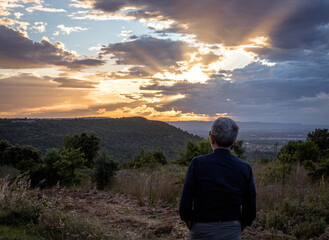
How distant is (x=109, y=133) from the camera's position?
8138cm

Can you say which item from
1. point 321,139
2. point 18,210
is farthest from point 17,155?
point 321,139

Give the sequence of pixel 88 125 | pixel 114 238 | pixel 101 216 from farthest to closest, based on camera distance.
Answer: pixel 88 125 < pixel 101 216 < pixel 114 238

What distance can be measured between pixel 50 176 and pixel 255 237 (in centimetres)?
985

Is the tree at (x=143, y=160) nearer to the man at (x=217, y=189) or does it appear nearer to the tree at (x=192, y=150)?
the tree at (x=192, y=150)

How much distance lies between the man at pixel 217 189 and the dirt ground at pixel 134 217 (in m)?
3.34

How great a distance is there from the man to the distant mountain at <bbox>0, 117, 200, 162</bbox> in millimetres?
50929

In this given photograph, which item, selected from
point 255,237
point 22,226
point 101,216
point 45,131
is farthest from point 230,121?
point 45,131

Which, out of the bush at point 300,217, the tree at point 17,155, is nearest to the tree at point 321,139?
the bush at point 300,217

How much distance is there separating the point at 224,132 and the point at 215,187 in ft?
1.83

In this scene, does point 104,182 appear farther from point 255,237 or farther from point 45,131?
point 45,131

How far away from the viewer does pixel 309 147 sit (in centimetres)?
1391

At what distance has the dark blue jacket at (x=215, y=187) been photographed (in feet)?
9.64

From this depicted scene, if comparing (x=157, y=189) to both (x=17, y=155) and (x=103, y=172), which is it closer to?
(x=103, y=172)

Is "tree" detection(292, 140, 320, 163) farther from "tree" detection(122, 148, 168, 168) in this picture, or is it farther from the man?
the man
